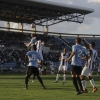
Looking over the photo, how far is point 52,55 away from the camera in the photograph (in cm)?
5556

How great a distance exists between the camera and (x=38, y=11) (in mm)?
50875

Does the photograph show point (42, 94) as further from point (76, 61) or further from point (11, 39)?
point (11, 39)

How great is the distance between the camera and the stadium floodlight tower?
47156mm

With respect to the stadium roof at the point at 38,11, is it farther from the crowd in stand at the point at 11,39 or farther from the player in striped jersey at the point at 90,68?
the player in striped jersey at the point at 90,68

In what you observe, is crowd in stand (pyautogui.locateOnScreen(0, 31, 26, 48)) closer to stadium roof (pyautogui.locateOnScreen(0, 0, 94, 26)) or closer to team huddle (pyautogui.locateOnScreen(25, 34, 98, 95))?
stadium roof (pyautogui.locateOnScreen(0, 0, 94, 26))

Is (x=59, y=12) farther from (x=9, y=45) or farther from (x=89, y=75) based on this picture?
(x=89, y=75)

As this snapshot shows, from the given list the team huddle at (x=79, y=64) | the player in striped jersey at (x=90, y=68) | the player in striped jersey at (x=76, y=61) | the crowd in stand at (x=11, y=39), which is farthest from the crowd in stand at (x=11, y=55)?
the player in striped jersey at (x=76, y=61)

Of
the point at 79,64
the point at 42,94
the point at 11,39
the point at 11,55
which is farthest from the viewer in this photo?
the point at 11,39

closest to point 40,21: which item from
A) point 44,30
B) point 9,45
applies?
point 44,30

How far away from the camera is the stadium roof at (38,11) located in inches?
1856

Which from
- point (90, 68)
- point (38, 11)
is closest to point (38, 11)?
point (38, 11)

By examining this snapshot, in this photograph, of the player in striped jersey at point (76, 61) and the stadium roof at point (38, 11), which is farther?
the stadium roof at point (38, 11)

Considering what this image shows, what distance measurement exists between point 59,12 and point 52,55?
7976 millimetres

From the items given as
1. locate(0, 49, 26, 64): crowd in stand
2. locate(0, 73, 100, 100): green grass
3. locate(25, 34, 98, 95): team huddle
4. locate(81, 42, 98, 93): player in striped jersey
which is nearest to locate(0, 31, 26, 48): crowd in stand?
locate(0, 49, 26, 64): crowd in stand
